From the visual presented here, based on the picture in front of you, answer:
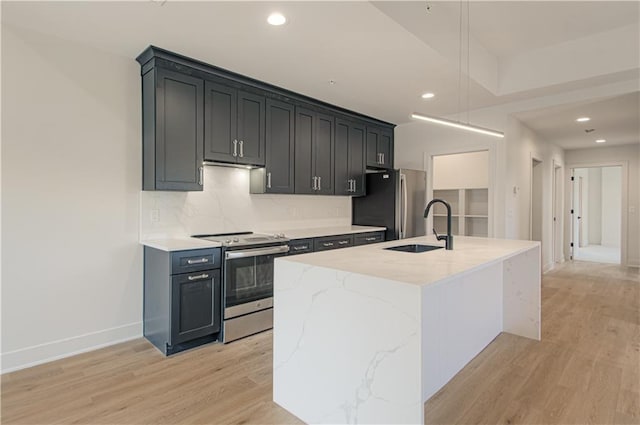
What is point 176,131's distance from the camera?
3.07m

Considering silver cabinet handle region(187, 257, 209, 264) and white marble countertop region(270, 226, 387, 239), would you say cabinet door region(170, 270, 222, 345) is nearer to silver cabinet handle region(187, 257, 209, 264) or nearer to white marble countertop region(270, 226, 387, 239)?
silver cabinet handle region(187, 257, 209, 264)

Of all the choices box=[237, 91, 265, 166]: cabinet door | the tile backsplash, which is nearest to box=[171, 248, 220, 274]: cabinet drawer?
the tile backsplash

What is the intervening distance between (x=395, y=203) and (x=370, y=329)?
10.9 ft

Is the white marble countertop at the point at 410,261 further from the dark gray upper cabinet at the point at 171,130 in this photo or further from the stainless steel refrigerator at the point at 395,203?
the stainless steel refrigerator at the point at 395,203

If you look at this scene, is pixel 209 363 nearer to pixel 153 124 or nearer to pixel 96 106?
pixel 153 124

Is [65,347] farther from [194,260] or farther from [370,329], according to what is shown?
[370,329]

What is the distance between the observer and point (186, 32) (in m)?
2.63

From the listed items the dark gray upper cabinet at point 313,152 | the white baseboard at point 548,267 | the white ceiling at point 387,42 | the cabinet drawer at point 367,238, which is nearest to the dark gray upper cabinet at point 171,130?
the white ceiling at point 387,42

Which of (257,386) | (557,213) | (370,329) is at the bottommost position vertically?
(257,386)

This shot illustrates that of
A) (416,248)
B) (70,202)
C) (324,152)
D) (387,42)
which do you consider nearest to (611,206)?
(324,152)

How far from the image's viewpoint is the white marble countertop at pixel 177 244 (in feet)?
9.09

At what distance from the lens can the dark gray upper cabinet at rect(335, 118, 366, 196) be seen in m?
4.69

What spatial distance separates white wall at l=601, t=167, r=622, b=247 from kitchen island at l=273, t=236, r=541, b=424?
10092 millimetres

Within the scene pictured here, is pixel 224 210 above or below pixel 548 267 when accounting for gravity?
above
